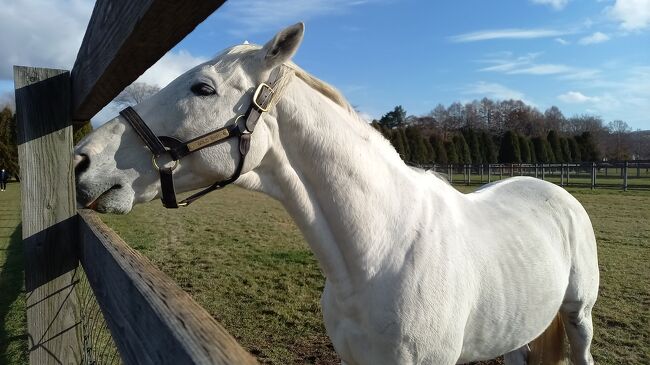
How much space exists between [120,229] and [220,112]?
10599 mm

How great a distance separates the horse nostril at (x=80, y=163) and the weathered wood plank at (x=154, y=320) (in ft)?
1.07

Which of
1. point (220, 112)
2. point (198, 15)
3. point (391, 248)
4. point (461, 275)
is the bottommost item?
point (461, 275)

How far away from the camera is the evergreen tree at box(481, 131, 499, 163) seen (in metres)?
40.9

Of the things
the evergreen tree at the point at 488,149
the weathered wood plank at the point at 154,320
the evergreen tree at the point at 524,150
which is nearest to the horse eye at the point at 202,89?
the weathered wood plank at the point at 154,320

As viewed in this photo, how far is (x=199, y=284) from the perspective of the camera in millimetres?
6465

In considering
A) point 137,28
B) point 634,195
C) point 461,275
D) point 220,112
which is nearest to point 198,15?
point 137,28

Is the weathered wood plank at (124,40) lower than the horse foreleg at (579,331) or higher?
higher

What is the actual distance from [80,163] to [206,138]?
1.62 ft

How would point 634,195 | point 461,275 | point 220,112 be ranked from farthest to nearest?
point 634,195 < point 461,275 < point 220,112

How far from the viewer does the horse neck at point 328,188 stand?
2.14m

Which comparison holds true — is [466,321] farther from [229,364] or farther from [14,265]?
[14,265]

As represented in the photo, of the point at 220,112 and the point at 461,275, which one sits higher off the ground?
the point at 220,112

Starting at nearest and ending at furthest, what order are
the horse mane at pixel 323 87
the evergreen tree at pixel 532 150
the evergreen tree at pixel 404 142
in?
the horse mane at pixel 323 87 → the evergreen tree at pixel 404 142 → the evergreen tree at pixel 532 150

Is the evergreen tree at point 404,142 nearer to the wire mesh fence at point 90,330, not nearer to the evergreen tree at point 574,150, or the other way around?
the evergreen tree at point 574,150
